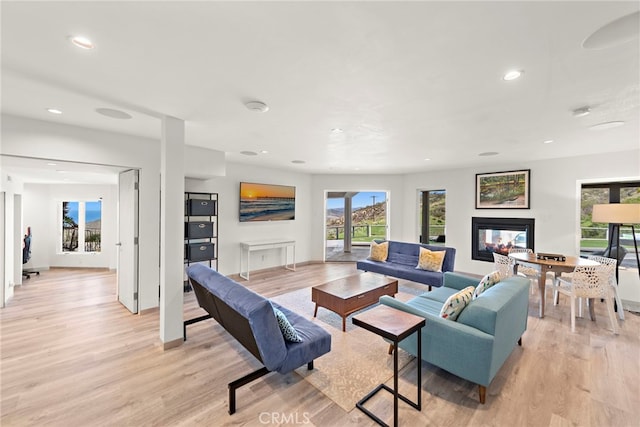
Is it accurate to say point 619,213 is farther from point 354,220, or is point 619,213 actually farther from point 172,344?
point 354,220

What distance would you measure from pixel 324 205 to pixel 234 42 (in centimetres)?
588

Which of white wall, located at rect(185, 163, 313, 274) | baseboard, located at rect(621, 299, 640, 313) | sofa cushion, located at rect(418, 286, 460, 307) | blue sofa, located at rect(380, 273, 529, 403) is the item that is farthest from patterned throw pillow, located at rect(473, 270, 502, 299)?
white wall, located at rect(185, 163, 313, 274)

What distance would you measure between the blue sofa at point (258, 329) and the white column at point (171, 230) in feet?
1.28

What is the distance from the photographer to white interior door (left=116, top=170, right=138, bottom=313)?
12.0 ft

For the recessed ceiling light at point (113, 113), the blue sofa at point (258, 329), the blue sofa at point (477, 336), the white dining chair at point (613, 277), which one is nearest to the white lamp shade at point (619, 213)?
the white dining chair at point (613, 277)

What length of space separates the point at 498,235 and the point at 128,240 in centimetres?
707

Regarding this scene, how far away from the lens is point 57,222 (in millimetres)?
6418

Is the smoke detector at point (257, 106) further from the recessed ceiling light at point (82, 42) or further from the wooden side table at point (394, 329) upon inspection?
the wooden side table at point (394, 329)

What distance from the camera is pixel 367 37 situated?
1.48 meters

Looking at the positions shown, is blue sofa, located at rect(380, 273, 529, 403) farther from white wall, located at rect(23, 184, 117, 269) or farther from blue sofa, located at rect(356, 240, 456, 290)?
white wall, located at rect(23, 184, 117, 269)

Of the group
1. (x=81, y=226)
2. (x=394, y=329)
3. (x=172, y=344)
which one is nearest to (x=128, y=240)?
(x=172, y=344)

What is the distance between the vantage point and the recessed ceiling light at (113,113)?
8.66 feet

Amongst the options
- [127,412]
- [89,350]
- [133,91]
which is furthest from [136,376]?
[133,91]

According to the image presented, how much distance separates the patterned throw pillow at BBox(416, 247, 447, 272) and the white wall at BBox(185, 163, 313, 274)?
10.8 ft
